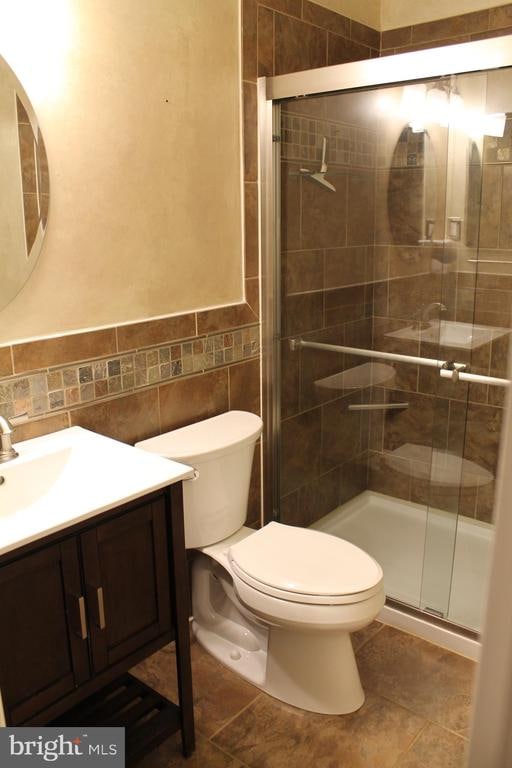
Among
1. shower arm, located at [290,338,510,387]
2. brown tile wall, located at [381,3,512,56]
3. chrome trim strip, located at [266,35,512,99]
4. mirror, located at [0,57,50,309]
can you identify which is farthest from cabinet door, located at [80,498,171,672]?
brown tile wall, located at [381,3,512,56]

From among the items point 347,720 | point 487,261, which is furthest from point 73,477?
point 487,261

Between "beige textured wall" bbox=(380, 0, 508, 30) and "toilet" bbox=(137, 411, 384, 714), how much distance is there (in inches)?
74.2

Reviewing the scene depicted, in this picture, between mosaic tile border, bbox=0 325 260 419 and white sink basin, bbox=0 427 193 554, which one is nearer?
white sink basin, bbox=0 427 193 554

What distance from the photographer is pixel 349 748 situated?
187cm

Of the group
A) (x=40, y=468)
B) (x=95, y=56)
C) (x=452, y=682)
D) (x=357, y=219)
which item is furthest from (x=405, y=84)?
(x=452, y=682)

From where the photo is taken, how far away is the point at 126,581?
1592 millimetres

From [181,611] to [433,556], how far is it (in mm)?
1090

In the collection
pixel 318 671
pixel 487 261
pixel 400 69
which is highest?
pixel 400 69

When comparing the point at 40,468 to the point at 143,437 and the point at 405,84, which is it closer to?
the point at 143,437

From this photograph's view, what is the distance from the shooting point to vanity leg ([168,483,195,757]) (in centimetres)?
167

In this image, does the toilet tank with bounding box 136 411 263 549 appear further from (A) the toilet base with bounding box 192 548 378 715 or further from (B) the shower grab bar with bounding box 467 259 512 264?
(B) the shower grab bar with bounding box 467 259 512 264

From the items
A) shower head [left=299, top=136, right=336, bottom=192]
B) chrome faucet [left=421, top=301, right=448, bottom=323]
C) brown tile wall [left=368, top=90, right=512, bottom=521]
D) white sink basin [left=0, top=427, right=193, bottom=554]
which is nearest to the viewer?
white sink basin [left=0, top=427, right=193, bottom=554]

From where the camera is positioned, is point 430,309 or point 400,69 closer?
point 400,69

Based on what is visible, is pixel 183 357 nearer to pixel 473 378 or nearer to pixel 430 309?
pixel 430 309
